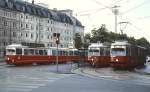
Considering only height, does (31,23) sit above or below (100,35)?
above

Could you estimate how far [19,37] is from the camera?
109 meters

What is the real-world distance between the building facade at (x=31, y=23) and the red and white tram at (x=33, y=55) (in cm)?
2844

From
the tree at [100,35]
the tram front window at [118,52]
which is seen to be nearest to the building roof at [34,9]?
the tree at [100,35]

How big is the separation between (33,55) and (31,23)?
64571 mm

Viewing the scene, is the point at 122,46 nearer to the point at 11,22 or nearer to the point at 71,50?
the point at 71,50

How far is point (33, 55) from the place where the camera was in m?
54.4

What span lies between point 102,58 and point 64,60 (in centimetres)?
1674

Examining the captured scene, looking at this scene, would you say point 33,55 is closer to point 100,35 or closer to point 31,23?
point 100,35

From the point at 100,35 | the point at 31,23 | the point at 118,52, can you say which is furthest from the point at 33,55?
the point at 31,23

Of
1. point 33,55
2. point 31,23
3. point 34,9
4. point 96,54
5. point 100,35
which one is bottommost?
point 33,55

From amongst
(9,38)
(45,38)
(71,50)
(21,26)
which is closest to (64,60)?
(71,50)

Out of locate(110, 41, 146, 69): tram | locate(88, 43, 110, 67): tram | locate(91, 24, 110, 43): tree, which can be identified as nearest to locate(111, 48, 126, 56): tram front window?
locate(110, 41, 146, 69): tram

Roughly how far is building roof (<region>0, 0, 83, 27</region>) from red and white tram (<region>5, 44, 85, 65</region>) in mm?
41125

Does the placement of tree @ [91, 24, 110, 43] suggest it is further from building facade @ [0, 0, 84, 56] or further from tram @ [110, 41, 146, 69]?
tram @ [110, 41, 146, 69]
